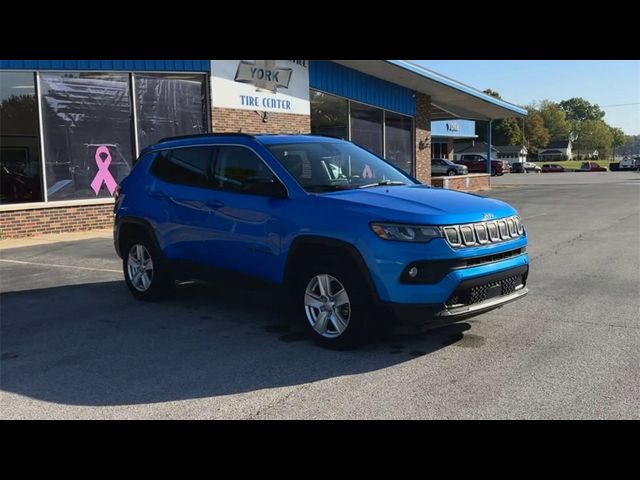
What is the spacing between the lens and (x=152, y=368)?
4.95 meters

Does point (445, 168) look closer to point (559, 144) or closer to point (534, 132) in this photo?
point (534, 132)

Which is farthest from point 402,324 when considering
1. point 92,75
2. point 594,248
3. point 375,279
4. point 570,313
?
point 92,75

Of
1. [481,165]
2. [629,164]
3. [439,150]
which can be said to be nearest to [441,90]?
[439,150]

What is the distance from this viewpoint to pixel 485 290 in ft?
16.8

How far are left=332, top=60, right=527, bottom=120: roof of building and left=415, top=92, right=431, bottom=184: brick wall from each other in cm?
39

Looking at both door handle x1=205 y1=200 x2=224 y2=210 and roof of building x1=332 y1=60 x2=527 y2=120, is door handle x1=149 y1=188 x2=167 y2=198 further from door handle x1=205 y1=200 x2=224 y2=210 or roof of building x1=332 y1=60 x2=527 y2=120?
roof of building x1=332 y1=60 x2=527 y2=120

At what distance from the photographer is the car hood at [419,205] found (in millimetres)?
4906

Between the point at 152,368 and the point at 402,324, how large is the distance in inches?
78.2

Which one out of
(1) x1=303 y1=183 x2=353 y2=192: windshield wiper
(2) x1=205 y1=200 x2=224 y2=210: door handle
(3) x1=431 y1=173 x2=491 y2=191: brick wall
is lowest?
(3) x1=431 y1=173 x2=491 y2=191: brick wall

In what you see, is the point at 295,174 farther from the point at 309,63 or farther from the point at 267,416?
the point at 309,63

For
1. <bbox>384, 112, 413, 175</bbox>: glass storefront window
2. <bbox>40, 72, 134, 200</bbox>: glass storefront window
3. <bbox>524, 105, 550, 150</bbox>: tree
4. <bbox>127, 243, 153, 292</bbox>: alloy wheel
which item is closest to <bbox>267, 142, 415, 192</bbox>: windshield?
<bbox>127, 243, 153, 292</bbox>: alloy wheel

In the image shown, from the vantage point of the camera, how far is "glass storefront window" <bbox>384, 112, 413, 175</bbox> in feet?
74.5

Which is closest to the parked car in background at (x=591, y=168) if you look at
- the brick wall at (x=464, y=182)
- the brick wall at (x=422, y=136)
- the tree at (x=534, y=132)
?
the tree at (x=534, y=132)

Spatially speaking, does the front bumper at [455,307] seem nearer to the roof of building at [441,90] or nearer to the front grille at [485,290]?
the front grille at [485,290]
